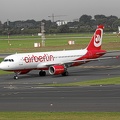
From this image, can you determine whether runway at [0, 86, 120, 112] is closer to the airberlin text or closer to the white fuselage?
the white fuselage

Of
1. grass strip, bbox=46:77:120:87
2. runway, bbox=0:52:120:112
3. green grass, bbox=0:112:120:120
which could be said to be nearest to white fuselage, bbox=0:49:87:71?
runway, bbox=0:52:120:112

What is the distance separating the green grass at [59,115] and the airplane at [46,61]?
28986 millimetres

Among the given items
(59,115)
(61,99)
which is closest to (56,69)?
(61,99)

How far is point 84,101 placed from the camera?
116 ft

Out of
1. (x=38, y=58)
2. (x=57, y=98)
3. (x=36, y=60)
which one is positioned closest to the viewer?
(x=57, y=98)

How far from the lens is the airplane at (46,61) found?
194 feet

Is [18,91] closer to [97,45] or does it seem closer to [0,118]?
[0,118]

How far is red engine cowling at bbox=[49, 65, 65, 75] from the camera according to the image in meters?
59.6

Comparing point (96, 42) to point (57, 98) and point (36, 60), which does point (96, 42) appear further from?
point (57, 98)

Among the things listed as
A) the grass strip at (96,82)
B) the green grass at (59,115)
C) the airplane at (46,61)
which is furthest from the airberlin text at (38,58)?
the green grass at (59,115)

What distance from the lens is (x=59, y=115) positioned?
94.6ft

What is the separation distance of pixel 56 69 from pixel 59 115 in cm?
3089

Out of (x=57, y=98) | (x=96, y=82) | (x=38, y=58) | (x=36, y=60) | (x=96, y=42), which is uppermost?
(x=96, y=42)

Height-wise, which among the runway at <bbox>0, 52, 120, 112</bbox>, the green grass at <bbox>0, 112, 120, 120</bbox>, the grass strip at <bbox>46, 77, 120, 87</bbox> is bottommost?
the grass strip at <bbox>46, 77, 120, 87</bbox>
